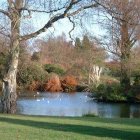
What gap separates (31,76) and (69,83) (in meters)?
4.93

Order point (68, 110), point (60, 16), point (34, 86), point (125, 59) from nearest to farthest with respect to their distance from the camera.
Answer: point (60, 16), point (68, 110), point (125, 59), point (34, 86)

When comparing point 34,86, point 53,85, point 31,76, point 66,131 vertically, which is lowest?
point 66,131

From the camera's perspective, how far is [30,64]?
42469mm

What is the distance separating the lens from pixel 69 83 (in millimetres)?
48375

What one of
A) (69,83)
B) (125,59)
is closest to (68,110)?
(125,59)

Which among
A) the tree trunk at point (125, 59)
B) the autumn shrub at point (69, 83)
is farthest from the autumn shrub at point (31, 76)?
the tree trunk at point (125, 59)

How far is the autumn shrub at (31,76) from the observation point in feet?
143

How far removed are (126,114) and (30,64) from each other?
15.9m

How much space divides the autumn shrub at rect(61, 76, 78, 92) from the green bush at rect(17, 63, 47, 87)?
2.39m

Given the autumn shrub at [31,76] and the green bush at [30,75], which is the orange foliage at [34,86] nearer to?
the autumn shrub at [31,76]

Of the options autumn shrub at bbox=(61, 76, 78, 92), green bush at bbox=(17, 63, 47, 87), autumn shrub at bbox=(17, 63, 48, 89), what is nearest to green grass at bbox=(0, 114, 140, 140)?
green bush at bbox=(17, 63, 47, 87)

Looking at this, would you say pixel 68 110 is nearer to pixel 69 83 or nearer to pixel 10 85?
pixel 10 85

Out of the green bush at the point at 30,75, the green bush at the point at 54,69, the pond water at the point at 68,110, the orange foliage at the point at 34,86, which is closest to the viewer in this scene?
the pond water at the point at 68,110

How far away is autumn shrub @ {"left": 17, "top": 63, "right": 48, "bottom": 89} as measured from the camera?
43.5 metres
